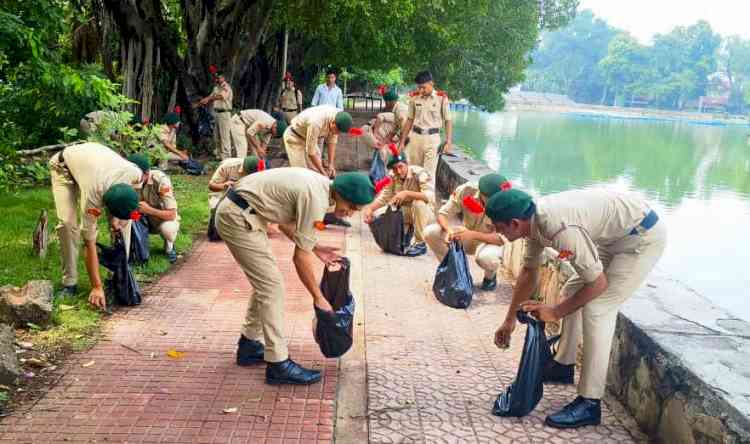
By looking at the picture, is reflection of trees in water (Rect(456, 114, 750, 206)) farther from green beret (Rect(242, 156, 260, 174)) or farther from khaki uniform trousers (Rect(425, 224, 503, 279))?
green beret (Rect(242, 156, 260, 174))

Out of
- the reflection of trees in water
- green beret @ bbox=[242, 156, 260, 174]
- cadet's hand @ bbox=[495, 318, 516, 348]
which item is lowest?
the reflection of trees in water

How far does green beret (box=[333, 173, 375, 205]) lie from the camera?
3834mm

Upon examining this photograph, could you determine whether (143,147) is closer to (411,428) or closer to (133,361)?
(133,361)

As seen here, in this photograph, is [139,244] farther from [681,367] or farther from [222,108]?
[222,108]

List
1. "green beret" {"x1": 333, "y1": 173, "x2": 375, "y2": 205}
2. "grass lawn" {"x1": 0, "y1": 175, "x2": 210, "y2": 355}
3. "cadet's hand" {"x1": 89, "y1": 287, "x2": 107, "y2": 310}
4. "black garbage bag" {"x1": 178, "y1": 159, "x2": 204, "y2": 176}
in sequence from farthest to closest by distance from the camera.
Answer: "black garbage bag" {"x1": 178, "y1": 159, "x2": 204, "y2": 176}, "cadet's hand" {"x1": 89, "y1": 287, "x2": 107, "y2": 310}, "grass lawn" {"x1": 0, "y1": 175, "x2": 210, "y2": 355}, "green beret" {"x1": 333, "y1": 173, "x2": 375, "y2": 205}

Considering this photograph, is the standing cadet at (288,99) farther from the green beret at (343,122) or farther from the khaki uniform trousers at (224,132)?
the green beret at (343,122)

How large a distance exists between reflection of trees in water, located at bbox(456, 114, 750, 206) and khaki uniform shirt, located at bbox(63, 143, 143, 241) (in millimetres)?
15510

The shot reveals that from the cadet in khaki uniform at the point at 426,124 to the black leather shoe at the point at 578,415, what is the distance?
17.7 ft

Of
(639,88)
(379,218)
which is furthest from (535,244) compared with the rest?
(639,88)

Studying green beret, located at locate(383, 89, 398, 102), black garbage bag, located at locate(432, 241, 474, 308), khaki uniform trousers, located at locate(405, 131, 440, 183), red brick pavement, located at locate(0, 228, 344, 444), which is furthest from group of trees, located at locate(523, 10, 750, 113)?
red brick pavement, located at locate(0, 228, 344, 444)

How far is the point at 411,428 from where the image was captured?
3693 mm

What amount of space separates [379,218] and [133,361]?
3.60 metres

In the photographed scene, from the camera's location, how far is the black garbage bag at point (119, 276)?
5203 mm

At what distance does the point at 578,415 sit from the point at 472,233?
2246 millimetres
